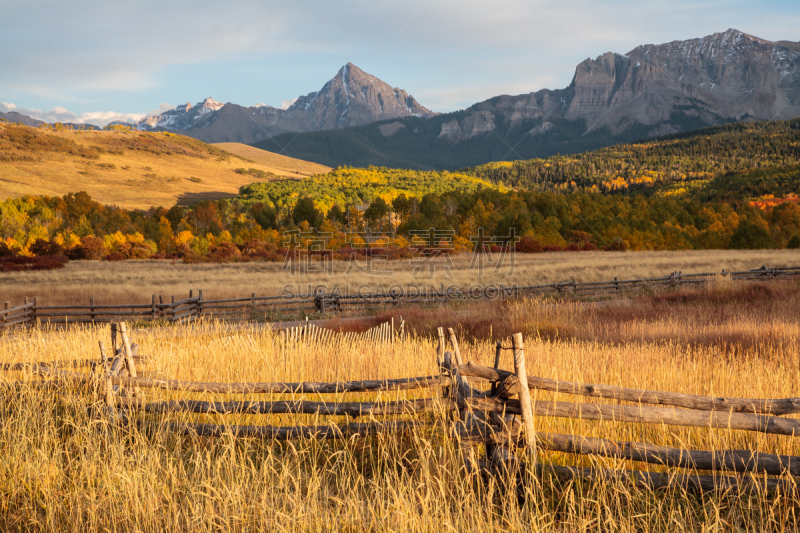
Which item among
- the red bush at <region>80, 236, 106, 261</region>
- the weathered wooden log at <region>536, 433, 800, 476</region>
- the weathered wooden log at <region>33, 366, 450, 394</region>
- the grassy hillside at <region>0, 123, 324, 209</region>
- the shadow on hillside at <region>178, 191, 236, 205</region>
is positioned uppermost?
the grassy hillside at <region>0, 123, 324, 209</region>

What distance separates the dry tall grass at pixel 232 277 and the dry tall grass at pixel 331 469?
1773 cm

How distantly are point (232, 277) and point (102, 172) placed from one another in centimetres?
15104

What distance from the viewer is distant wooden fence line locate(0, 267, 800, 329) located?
1747cm

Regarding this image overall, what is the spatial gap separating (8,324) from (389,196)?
106840 millimetres

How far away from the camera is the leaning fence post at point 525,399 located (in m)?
3.35

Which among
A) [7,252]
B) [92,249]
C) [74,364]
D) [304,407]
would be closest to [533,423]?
[304,407]

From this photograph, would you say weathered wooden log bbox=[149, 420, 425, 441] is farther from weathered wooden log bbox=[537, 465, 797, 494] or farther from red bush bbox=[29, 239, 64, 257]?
red bush bbox=[29, 239, 64, 257]

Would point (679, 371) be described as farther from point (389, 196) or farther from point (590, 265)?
point (389, 196)

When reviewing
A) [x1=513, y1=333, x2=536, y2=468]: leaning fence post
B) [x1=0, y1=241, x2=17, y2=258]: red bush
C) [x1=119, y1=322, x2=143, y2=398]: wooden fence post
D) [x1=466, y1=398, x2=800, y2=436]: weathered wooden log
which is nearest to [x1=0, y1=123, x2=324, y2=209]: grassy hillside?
[x1=0, y1=241, x2=17, y2=258]: red bush

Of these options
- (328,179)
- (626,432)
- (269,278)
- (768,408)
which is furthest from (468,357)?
(328,179)

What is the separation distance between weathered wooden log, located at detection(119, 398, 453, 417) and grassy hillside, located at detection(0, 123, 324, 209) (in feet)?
426

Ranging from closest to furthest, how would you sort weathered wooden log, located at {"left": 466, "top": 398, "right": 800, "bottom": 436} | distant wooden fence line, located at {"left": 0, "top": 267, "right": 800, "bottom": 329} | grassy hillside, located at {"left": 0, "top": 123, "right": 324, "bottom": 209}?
weathered wooden log, located at {"left": 466, "top": 398, "right": 800, "bottom": 436}
distant wooden fence line, located at {"left": 0, "top": 267, "right": 800, "bottom": 329}
grassy hillside, located at {"left": 0, "top": 123, "right": 324, "bottom": 209}

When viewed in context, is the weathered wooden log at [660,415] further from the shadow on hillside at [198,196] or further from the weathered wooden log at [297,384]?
the shadow on hillside at [198,196]

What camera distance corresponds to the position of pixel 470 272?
118ft
